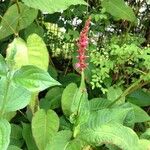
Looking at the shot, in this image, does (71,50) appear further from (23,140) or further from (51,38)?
(23,140)

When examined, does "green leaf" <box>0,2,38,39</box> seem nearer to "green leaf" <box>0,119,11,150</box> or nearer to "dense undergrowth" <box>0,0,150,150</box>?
"dense undergrowth" <box>0,0,150,150</box>

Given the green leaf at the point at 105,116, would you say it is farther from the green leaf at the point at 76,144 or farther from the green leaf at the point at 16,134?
the green leaf at the point at 16,134

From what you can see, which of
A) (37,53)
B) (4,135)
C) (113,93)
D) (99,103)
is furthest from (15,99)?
(113,93)

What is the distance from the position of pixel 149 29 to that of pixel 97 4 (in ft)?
0.97

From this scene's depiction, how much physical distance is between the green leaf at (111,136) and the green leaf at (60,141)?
0.06 m

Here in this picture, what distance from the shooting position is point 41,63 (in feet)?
4.63

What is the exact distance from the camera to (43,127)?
55.7 inches

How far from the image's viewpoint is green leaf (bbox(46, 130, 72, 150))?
4.25ft

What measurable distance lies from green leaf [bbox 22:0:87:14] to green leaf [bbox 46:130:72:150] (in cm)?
37

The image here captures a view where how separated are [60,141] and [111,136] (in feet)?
0.52

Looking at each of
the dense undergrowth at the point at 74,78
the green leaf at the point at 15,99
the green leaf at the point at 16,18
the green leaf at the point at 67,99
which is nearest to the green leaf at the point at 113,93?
the dense undergrowth at the point at 74,78

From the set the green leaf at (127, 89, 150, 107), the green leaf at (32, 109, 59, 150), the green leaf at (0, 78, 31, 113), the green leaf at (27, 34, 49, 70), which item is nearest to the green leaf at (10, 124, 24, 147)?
the green leaf at (32, 109, 59, 150)

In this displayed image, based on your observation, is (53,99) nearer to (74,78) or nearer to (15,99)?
(74,78)

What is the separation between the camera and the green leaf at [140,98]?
1.77 m
